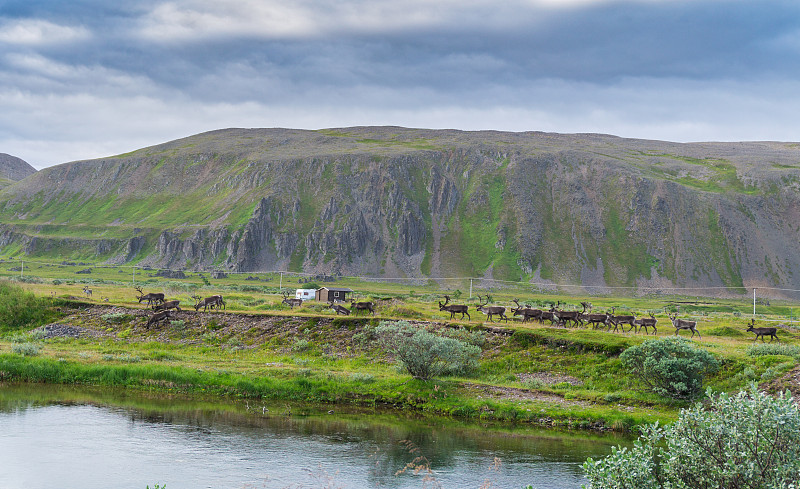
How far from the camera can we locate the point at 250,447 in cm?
3067

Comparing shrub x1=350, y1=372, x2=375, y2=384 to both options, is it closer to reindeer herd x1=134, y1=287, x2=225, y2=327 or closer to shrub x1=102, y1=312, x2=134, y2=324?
reindeer herd x1=134, y1=287, x2=225, y2=327

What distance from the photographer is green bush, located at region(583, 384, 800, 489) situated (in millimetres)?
11055

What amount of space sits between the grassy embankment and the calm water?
129 inches

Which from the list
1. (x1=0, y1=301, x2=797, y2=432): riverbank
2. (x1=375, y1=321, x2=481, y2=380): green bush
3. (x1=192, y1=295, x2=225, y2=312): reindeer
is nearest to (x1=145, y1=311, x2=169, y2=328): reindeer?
(x1=0, y1=301, x2=797, y2=432): riverbank

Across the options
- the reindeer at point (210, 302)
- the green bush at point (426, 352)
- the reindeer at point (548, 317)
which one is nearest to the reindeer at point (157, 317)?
the reindeer at point (210, 302)

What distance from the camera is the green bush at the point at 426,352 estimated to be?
4459 cm

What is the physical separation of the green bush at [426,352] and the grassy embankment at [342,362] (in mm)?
1330

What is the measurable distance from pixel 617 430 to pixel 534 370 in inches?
459

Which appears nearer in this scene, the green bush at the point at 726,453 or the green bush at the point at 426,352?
the green bush at the point at 726,453

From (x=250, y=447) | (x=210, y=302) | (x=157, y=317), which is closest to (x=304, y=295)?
(x=210, y=302)

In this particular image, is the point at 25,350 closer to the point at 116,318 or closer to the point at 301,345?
the point at 116,318

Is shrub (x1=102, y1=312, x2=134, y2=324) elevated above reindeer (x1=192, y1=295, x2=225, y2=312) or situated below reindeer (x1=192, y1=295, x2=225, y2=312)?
below

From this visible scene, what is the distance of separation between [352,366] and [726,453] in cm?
4211

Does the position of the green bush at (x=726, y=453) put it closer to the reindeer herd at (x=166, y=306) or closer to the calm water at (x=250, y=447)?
the calm water at (x=250, y=447)
